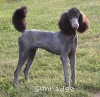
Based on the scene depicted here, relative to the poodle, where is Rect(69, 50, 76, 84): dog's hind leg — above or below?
below

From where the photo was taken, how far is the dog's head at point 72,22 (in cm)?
662

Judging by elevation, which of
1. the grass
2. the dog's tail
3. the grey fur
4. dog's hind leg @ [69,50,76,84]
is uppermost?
the dog's tail

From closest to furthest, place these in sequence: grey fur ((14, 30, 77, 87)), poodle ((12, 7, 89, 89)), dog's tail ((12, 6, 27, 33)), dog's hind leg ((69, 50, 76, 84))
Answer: poodle ((12, 7, 89, 89)) < grey fur ((14, 30, 77, 87)) < dog's hind leg ((69, 50, 76, 84)) < dog's tail ((12, 6, 27, 33))

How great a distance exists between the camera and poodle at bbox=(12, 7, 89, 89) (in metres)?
6.72

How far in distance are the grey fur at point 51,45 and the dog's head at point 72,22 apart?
167 millimetres

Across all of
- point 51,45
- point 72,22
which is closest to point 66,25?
point 72,22

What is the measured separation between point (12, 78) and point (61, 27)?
1730 millimetres

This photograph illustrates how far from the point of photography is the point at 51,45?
7.05 m

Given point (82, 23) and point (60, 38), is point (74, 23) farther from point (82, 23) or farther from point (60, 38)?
point (60, 38)

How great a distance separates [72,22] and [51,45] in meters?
0.69

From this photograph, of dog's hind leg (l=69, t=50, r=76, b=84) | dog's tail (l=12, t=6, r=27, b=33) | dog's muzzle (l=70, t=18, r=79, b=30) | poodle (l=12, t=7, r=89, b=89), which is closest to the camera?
dog's muzzle (l=70, t=18, r=79, b=30)

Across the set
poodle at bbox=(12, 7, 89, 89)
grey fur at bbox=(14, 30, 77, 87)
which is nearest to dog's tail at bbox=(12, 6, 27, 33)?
poodle at bbox=(12, 7, 89, 89)

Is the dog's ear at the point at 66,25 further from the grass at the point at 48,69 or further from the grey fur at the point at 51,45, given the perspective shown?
the grass at the point at 48,69

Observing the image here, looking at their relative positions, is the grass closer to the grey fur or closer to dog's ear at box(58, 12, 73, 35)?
the grey fur
